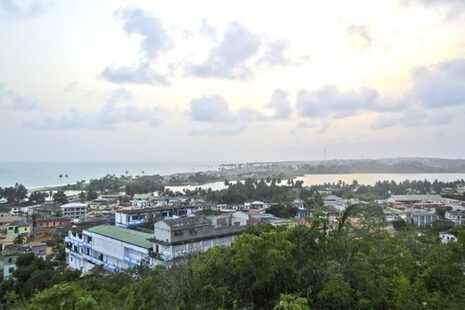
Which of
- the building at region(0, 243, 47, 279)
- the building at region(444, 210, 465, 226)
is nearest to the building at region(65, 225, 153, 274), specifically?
the building at region(0, 243, 47, 279)

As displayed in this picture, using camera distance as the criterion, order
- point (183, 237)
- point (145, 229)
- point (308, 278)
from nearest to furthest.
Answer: point (308, 278), point (183, 237), point (145, 229)

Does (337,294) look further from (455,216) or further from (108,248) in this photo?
(455,216)

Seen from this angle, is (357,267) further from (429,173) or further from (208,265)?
(429,173)

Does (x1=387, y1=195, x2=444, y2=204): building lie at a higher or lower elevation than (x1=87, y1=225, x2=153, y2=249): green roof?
lower

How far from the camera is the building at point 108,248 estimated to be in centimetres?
1770

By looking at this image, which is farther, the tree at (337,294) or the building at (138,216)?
the building at (138,216)

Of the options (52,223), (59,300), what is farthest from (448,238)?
(52,223)

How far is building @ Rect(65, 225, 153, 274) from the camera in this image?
697 inches

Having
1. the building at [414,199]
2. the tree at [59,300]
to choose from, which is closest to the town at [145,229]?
the building at [414,199]

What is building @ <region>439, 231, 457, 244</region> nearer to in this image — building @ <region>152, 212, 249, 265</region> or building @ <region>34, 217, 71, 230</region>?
building @ <region>152, 212, 249, 265</region>

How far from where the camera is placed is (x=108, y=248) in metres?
19.3

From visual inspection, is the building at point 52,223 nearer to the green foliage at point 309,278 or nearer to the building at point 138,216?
the building at point 138,216

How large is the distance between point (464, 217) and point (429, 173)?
103071 mm

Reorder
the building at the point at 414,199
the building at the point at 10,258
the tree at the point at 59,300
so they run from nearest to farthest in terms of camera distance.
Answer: the tree at the point at 59,300 → the building at the point at 10,258 → the building at the point at 414,199
